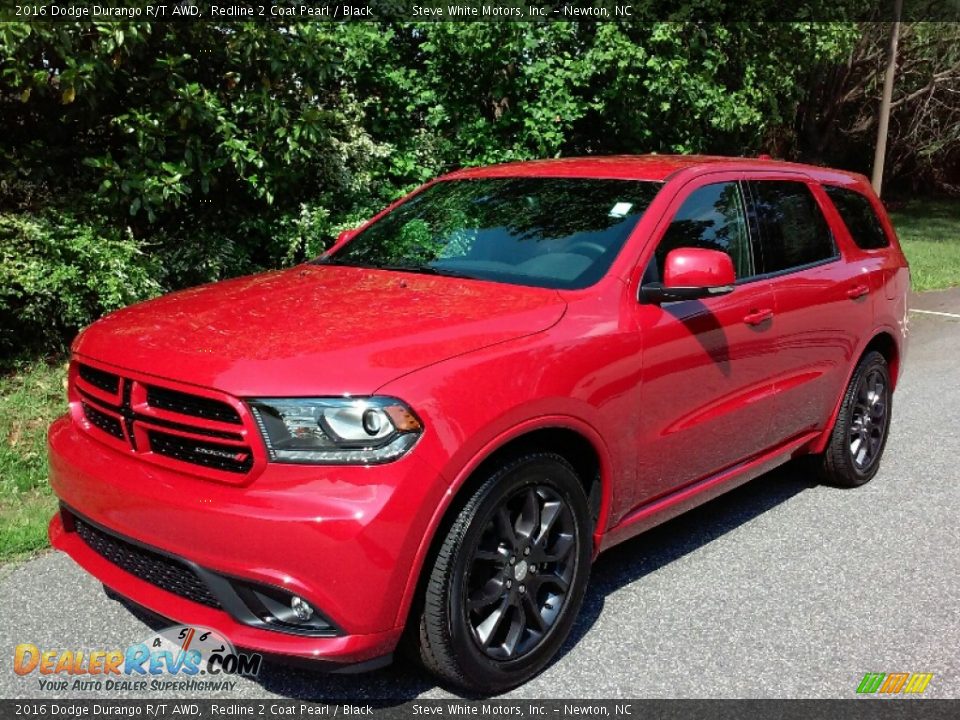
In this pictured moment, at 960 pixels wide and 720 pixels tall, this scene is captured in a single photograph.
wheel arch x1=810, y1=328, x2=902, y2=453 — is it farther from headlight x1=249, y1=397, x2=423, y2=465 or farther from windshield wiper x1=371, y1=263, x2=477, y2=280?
headlight x1=249, y1=397, x2=423, y2=465

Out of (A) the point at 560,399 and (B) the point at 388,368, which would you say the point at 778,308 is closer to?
(A) the point at 560,399

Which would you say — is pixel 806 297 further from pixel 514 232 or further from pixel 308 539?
pixel 308 539

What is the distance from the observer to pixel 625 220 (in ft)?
12.5

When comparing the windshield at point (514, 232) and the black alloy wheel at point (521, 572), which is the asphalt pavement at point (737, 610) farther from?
the windshield at point (514, 232)

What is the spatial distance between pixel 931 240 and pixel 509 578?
19337 mm

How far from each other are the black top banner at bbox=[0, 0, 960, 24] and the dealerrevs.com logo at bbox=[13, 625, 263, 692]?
429 centimetres

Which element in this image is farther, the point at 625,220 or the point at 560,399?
the point at 625,220

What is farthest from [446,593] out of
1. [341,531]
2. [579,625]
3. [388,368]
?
[579,625]

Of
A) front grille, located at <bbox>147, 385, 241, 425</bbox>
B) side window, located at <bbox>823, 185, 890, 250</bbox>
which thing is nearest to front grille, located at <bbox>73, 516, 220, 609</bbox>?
front grille, located at <bbox>147, 385, 241, 425</bbox>

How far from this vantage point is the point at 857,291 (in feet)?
16.3

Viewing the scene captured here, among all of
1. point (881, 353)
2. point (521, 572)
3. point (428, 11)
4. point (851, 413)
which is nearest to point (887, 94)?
point (428, 11)

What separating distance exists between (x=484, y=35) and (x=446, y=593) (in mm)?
7083

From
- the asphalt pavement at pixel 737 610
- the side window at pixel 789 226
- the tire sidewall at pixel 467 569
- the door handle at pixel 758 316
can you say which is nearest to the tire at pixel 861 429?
the asphalt pavement at pixel 737 610

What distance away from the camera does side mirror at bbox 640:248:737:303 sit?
351cm
